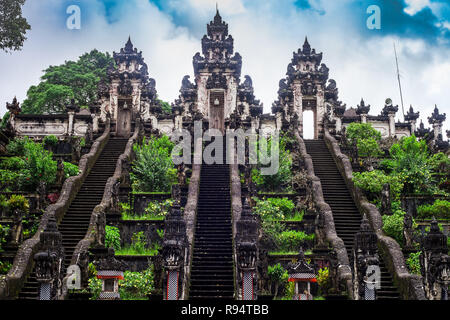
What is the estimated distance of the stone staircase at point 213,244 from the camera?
14880mm

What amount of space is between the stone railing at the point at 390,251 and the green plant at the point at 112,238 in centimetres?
873

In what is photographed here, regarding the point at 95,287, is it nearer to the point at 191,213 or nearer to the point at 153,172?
the point at 191,213

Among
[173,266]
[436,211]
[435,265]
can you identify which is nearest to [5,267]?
[173,266]

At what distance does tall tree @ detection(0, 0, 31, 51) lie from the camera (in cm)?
2612

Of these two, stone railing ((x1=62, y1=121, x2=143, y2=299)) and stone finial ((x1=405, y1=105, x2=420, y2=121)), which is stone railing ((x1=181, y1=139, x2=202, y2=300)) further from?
stone finial ((x1=405, y1=105, x2=420, y2=121))

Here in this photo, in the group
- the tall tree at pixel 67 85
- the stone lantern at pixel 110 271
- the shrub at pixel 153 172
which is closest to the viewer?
the stone lantern at pixel 110 271

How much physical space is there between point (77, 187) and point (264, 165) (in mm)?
8096

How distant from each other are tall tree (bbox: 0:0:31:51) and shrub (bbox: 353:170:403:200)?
18.3 m

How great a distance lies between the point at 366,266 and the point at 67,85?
34.5 metres

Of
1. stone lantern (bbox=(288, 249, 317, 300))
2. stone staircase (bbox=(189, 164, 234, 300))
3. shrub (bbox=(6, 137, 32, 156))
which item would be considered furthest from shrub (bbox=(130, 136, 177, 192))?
stone lantern (bbox=(288, 249, 317, 300))

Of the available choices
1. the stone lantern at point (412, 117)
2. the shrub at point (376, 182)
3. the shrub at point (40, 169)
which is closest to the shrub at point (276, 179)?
the shrub at point (376, 182)

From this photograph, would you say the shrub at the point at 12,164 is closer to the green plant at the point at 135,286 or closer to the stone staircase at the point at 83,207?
the stone staircase at the point at 83,207

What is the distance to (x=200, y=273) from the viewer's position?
15516 mm
